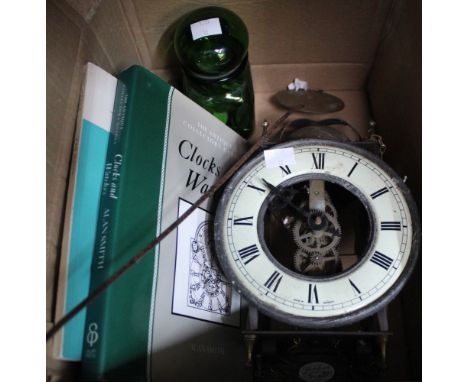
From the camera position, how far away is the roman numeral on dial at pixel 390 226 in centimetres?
76

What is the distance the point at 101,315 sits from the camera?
686mm

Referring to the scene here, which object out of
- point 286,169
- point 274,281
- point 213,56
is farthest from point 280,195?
point 213,56

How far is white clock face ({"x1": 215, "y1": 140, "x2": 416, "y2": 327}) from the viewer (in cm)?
72

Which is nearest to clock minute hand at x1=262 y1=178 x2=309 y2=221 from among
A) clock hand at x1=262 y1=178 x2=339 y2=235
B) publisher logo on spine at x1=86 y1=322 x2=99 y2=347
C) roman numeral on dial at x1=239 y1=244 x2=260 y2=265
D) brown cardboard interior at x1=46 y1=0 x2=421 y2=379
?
clock hand at x1=262 y1=178 x2=339 y2=235

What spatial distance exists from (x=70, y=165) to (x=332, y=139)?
456mm

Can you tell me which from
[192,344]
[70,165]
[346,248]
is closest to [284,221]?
[346,248]

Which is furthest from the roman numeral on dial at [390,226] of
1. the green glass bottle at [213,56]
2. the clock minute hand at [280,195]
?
the green glass bottle at [213,56]

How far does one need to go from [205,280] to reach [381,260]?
12.1 inches

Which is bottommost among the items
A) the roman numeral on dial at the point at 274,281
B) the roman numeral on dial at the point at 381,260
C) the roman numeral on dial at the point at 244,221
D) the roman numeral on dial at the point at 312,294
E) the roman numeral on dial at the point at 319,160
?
the roman numeral on dial at the point at 312,294

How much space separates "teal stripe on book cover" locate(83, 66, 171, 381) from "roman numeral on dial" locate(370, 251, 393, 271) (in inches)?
14.2

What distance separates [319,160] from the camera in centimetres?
81

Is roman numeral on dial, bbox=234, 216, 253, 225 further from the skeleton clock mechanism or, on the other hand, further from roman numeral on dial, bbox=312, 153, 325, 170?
roman numeral on dial, bbox=312, 153, 325, 170

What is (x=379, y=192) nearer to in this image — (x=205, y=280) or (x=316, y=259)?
(x=316, y=259)

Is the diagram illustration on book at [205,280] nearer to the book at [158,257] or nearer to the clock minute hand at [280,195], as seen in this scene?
the book at [158,257]
